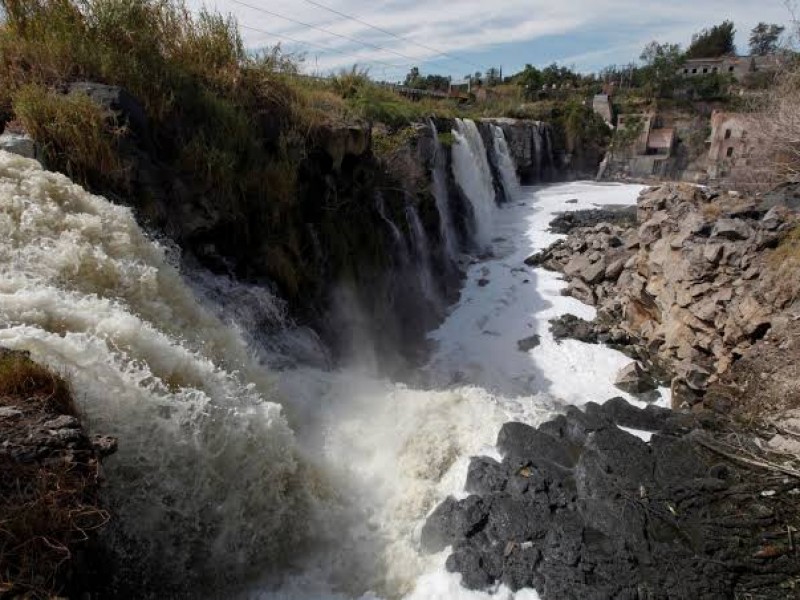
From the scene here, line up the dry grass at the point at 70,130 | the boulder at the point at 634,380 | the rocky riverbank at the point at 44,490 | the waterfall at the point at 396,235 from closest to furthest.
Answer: the rocky riverbank at the point at 44,490 → the dry grass at the point at 70,130 → the boulder at the point at 634,380 → the waterfall at the point at 396,235

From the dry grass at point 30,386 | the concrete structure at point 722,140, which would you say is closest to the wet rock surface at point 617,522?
the dry grass at point 30,386

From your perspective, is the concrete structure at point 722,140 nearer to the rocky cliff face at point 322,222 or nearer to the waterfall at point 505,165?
the waterfall at point 505,165

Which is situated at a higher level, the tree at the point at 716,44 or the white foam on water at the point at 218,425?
the tree at the point at 716,44

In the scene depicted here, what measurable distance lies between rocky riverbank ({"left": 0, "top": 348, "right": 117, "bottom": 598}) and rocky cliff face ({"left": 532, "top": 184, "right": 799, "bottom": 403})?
701 centimetres

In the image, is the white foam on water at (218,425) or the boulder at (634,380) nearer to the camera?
the white foam on water at (218,425)

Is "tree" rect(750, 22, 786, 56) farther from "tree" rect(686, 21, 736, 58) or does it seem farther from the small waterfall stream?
the small waterfall stream

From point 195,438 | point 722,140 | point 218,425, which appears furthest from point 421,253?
point 722,140

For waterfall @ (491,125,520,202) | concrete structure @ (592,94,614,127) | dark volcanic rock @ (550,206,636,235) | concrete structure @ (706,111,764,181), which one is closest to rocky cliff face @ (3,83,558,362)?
dark volcanic rock @ (550,206,636,235)

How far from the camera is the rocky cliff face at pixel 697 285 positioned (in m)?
Answer: 6.86

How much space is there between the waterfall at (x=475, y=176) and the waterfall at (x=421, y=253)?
3.87 metres

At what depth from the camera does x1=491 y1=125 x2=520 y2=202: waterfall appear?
19.8 metres

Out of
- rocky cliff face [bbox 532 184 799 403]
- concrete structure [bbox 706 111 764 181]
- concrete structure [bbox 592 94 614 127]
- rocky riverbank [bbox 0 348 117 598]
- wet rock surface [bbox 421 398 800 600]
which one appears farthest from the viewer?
concrete structure [bbox 592 94 614 127]

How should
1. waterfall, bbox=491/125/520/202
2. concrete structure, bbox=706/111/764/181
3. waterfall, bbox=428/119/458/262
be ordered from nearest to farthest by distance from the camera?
waterfall, bbox=428/119/458/262 → waterfall, bbox=491/125/520/202 → concrete structure, bbox=706/111/764/181

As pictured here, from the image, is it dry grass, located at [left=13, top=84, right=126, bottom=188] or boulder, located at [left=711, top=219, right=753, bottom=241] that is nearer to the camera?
dry grass, located at [left=13, top=84, right=126, bottom=188]
